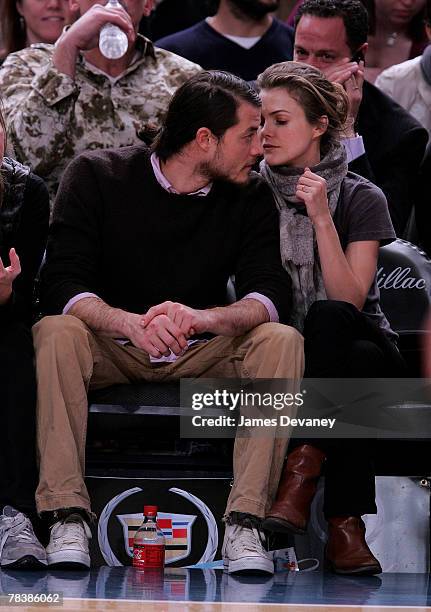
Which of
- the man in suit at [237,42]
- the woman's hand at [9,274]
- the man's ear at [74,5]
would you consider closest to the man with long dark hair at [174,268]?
the woman's hand at [9,274]

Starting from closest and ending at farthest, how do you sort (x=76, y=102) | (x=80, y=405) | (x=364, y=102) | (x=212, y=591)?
(x=212, y=591) → (x=80, y=405) → (x=76, y=102) → (x=364, y=102)

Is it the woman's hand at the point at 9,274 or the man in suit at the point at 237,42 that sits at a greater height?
the man in suit at the point at 237,42

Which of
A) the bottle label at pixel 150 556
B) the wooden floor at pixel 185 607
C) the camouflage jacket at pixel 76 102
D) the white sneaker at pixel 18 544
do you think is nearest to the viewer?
the wooden floor at pixel 185 607

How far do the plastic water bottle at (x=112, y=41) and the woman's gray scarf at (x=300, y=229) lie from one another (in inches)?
25.3

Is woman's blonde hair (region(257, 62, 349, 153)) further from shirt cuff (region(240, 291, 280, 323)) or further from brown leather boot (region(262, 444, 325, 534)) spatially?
brown leather boot (region(262, 444, 325, 534))

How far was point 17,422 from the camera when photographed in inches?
120

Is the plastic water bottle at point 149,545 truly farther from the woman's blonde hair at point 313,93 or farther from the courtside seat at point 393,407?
the woman's blonde hair at point 313,93

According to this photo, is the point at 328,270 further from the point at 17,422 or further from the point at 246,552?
the point at 17,422

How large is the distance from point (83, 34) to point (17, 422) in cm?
135

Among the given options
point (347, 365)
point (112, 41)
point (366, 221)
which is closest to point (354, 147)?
point (366, 221)

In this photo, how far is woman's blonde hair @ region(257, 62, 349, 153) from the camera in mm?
3600

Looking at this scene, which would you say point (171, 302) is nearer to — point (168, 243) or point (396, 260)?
point (168, 243)

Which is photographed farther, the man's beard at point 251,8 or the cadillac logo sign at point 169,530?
the man's beard at point 251,8

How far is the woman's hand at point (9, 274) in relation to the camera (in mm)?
3115
